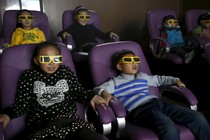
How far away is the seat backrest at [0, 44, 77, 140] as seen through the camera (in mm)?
1517

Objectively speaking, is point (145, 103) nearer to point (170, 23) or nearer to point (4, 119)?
point (4, 119)

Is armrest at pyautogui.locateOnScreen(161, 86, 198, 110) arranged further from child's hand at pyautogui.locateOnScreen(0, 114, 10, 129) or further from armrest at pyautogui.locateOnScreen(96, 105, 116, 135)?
child's hand at pyautogui.locateOnScreen(0, 114, 10, 129)

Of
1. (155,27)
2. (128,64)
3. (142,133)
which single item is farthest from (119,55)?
(155,27)

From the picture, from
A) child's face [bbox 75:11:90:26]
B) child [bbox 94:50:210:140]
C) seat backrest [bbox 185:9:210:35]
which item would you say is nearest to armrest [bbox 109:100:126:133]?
child [bbox 94:50:210:140]

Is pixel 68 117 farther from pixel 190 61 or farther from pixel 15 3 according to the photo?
pixel 15 3

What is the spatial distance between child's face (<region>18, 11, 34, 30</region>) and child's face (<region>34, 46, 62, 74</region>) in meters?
1.32

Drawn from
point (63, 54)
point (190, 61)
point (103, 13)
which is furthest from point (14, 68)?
point (103, 13)

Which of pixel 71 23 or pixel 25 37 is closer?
pixel 25 37

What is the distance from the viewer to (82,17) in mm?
3043

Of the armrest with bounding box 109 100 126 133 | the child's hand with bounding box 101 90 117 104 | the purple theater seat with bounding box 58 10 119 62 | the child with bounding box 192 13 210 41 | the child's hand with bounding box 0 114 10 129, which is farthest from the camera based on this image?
the child with bounding box 192 13 210 41

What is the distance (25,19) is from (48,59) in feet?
4.58

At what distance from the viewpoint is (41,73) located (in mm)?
1591

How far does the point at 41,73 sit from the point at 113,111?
48cm

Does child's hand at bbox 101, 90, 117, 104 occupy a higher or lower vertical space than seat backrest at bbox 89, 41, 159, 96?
lower
